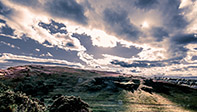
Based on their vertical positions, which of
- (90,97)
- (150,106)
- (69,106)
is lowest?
(90,97)

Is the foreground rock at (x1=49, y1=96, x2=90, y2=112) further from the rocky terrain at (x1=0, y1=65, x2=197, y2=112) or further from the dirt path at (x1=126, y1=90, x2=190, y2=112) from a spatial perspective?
the dirt path at (x1=126, y1=90, x2=190, y2=112)

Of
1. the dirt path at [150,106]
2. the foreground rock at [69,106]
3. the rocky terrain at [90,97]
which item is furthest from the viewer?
the dirt path at [150,106]

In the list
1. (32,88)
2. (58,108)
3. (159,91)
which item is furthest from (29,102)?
(159,91)

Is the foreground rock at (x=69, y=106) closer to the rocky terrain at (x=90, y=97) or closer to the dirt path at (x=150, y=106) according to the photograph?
the rocky terrain at (x=90, y=97)

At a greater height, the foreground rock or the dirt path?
the foreground rock

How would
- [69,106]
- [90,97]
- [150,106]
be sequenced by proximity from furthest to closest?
[90,97]
[150,106]
[69,106]

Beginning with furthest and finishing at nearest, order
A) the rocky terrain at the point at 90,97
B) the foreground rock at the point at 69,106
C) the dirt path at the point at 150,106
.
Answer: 1. the dirt path at the point at 150,106
2. the foreground rock at the point at 69,106
3. the rocky terrain at the point at 90,97

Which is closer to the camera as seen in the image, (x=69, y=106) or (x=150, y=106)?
(x=69, y=106)

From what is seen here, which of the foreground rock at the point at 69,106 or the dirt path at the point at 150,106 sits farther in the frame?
the dirt path at the point at 150,106

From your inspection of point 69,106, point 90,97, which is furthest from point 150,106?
point 69,106

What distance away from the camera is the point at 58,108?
11.8 m

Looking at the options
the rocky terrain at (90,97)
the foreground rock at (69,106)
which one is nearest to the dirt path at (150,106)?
the rocky terrain at (90,97)

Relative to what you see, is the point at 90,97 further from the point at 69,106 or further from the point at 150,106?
the point at 69,106

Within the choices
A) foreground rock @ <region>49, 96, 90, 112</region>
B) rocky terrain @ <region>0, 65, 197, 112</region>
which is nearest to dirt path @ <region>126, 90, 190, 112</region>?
rocky terrain @ <region>0, 65, 197, 112</region>
